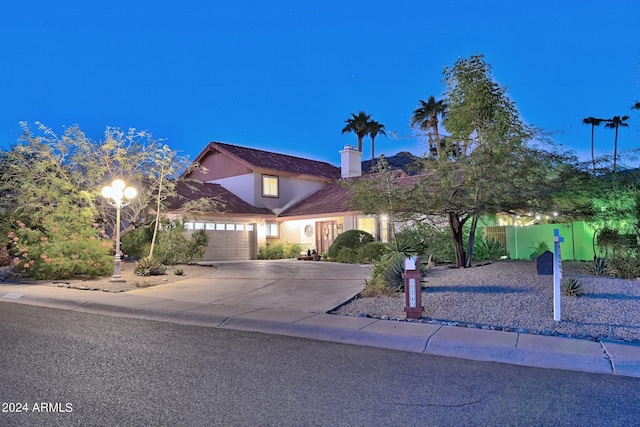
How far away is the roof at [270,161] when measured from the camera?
27328 mm

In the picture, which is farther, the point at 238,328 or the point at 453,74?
the point at 453,74

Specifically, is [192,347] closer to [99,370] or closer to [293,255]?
[99,370]

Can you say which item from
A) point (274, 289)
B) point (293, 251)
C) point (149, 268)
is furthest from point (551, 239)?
point (149, 268)

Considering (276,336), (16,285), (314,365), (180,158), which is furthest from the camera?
(180,158)

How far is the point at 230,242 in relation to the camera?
25203 millimetres

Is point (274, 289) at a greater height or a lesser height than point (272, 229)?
lesser

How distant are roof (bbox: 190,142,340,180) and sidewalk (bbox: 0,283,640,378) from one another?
1600 cm

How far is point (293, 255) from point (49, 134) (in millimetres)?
12590

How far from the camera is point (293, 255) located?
26.1m

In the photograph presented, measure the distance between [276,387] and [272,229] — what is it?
22.5 metres

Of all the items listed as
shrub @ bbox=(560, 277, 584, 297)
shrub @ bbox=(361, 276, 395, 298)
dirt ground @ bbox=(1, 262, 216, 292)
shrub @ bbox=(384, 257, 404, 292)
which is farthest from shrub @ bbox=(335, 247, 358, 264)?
shrub @ bbox=(560, 277, 584, 297)

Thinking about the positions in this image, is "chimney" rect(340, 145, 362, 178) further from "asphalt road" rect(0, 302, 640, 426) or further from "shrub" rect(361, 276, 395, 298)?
"asphalt road" rect(0, 302, 640, 426)

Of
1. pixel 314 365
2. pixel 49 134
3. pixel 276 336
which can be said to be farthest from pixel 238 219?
pixel 314 365

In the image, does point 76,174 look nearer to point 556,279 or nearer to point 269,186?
point 269,186
